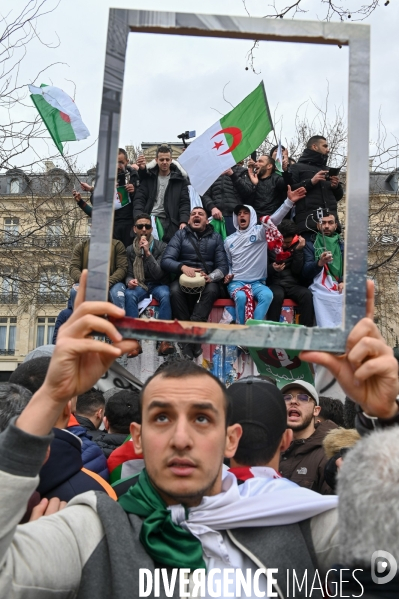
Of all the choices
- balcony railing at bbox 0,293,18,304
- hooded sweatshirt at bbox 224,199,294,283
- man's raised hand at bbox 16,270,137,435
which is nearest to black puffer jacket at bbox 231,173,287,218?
hooded sweatshirt at bbox 224,199,294,283

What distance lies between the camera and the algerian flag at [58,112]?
8.04m

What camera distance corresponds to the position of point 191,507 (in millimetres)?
2041

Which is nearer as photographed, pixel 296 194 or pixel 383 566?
pixel 383 566

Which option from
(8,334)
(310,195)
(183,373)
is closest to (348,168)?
(183,373)

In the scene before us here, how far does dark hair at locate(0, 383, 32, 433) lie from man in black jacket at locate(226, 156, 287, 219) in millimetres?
5792

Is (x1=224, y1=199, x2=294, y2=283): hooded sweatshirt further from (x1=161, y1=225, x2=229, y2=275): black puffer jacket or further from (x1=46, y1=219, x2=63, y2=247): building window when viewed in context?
(x1=46, y1=219, x2=63, y2=247): building window

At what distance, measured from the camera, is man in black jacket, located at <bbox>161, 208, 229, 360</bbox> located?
7.47 meters

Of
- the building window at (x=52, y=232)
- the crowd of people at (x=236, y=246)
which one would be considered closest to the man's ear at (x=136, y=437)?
the crowd of people at (x=236, y=246)

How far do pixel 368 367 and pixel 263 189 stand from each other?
21.3ft

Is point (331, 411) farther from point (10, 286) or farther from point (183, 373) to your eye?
point (10, 286)

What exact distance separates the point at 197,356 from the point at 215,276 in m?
0.91

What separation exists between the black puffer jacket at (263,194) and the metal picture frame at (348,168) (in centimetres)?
611

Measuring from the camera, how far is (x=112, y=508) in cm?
194

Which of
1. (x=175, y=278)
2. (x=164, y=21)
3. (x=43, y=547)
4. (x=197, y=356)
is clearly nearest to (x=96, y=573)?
(x=43, y=547)
